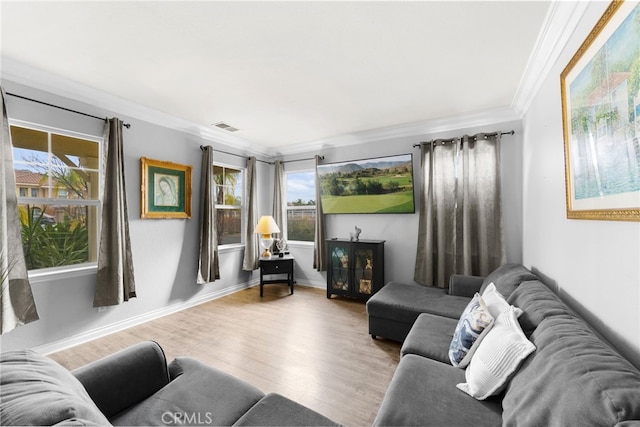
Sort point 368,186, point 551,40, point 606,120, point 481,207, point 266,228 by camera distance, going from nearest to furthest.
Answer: point 606,120, point 551,40, point 481,207, point 368,186, point 266,228

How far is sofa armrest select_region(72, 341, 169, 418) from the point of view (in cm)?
116

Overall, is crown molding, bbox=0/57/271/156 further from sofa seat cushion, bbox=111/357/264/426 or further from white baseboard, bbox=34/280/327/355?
sofa seat cushion, bbox=111/357/264/426

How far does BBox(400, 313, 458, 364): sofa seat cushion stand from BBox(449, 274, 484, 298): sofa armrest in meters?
0.78

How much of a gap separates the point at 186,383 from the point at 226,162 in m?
3.47

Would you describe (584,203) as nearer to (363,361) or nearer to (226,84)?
(363,361)

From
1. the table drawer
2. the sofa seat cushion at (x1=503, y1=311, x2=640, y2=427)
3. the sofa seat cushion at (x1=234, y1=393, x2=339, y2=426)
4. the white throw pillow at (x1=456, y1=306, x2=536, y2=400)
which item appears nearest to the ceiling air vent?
the table drawer

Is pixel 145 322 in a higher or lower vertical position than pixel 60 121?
lower

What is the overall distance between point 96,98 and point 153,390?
2880 mm

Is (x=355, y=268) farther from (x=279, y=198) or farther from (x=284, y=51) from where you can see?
(x=284, y=51)

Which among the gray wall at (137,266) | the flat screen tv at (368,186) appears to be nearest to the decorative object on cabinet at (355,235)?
the flat screen tv at (368,186)

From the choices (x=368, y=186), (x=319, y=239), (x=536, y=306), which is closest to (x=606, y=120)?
(x=536, y=306)

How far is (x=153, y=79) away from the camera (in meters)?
2.47

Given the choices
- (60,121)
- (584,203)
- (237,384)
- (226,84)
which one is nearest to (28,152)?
(60,121)

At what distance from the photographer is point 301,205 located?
4.91 metres
